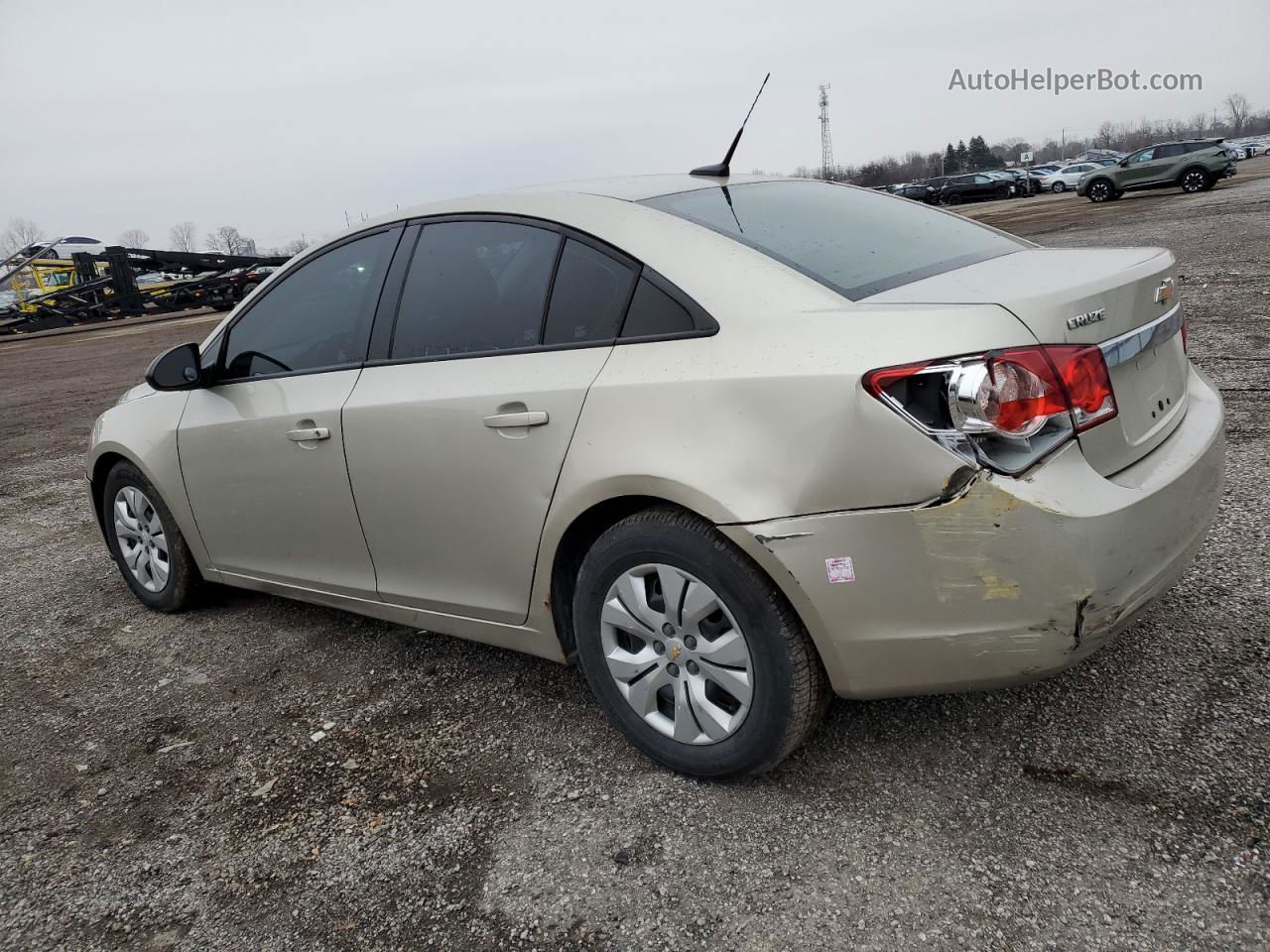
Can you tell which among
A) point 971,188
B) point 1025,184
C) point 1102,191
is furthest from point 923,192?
point 1102,191

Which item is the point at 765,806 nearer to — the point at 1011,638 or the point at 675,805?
the point at 675,805

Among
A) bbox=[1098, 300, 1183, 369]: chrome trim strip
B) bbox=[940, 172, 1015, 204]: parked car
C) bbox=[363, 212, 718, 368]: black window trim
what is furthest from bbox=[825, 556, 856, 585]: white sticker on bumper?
bbox=[940, 172, 1015, 204]: parked car

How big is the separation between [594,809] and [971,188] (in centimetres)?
4797

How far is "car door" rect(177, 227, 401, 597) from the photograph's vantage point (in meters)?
3.29

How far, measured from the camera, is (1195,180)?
2723cm

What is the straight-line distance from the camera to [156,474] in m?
4.03

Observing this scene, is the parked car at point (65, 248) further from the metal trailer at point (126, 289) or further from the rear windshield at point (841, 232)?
the rear windshield at point (841, 232)

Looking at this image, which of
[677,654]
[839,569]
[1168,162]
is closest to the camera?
[839,569]

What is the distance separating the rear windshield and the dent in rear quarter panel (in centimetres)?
233

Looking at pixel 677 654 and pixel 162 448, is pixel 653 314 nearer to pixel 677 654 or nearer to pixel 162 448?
pixel 677 654

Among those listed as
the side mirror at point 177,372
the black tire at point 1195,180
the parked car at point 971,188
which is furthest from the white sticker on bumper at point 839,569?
the parked car at point 971,188

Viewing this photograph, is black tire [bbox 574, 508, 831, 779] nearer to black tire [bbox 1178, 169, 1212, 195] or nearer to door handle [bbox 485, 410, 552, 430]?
door handle [bbox 485, 410, 552, 430]

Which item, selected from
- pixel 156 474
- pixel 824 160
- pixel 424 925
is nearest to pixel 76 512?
pixel 156 474

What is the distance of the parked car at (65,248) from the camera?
32.4 m
